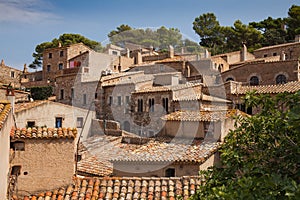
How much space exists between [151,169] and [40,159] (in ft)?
25.3

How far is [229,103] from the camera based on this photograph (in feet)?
89.6

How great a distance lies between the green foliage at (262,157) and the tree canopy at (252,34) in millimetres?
44765

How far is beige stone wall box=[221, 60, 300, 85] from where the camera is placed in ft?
97.4

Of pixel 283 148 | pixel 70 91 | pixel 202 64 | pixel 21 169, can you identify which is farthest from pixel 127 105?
pixel 283 148

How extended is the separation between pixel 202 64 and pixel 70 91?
14.6 metres

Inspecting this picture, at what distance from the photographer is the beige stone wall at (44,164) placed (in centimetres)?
850

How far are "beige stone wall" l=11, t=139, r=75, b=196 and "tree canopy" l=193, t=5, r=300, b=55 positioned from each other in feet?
143

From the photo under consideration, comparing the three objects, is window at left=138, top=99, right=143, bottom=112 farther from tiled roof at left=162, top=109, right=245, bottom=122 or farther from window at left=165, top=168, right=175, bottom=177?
window at left=165, top=168, right=175, bottom=177

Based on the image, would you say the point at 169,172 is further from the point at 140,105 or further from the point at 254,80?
the point at 254,80

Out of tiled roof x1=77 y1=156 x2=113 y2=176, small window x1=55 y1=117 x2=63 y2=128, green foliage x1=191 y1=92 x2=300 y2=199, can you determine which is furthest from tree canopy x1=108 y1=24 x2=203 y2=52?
green foliage x1=191 y1=92 x2=300 y2=199

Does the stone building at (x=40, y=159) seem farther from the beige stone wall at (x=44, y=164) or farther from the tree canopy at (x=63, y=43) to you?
the tree canopy at (x=63, y=43)

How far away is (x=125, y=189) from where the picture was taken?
8.84m

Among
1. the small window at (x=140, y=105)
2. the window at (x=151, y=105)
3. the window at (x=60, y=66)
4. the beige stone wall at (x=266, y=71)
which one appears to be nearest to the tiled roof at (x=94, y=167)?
the window at (x=151, y=105)

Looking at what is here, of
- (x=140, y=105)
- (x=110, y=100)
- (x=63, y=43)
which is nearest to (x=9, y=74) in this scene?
(x=63, y=43)
